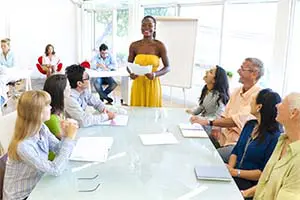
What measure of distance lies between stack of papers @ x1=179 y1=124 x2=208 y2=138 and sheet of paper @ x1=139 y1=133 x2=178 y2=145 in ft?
0.39

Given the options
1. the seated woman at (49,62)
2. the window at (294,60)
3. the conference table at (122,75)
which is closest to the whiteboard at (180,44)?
the conference table at (122,75)

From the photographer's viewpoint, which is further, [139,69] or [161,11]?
[161,11]

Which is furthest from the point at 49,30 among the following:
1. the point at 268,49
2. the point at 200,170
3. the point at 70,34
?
the point at 200,170

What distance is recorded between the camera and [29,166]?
1687 millimetres

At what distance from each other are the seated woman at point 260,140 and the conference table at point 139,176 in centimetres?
26

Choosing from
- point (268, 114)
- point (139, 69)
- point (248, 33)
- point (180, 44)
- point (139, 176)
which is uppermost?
point (248, 33)

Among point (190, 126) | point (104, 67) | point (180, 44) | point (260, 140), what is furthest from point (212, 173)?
point (104, 67)

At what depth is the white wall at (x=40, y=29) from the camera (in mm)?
8031

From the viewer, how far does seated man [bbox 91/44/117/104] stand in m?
6.38

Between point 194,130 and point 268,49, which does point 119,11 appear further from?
point 194,130

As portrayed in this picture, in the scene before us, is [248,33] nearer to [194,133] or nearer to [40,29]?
[194,133]

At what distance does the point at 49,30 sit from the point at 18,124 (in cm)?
750

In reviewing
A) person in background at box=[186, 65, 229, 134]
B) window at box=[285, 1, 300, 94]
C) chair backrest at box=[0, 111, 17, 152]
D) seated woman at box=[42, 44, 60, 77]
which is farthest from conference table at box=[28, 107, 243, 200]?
seated woman at box=[42, 44, 60, 77]

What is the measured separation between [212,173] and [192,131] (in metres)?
0.71
